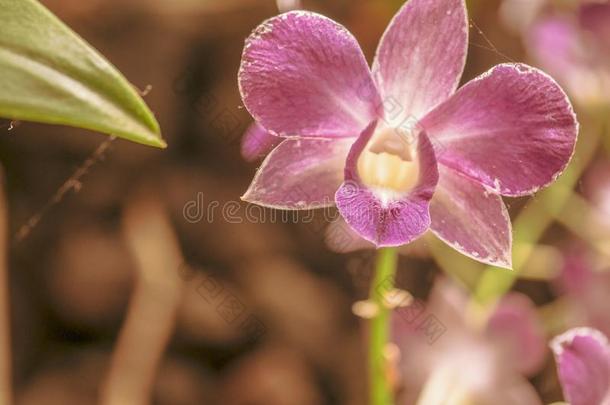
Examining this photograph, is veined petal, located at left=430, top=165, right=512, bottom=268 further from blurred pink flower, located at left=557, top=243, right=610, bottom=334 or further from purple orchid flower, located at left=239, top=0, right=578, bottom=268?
blurred pink flower, located at left=557, top=243, right=610, bottom=334

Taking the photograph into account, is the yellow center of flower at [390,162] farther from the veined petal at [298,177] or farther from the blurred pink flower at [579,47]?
the blurred pink flower at [579,47]

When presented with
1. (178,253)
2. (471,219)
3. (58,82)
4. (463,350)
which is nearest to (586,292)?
(463,350)

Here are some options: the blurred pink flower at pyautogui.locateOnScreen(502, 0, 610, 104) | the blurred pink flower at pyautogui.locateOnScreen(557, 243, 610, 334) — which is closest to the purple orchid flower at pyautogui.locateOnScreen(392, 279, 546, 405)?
the blurred pink flower at pyautogui.locateOnScreen(557, 243, 610, 334)

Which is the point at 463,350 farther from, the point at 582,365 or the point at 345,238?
the point at 582,365

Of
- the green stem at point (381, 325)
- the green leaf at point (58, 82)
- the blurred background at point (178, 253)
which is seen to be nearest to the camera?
the green leaf at point (58, 82)

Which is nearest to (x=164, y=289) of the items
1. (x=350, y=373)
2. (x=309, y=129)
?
(x=350, y=373)

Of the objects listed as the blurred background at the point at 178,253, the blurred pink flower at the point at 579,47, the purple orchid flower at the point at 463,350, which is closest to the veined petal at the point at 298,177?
the purple orchid flower at the point at 463,350

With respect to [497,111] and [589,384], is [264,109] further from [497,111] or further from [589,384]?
[589,384]
